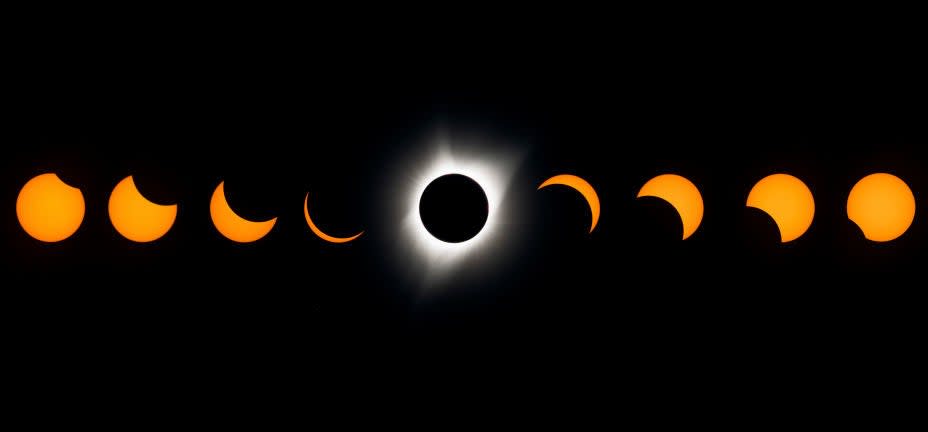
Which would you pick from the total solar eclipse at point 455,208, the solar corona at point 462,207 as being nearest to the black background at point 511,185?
the solar corona at point 462,207

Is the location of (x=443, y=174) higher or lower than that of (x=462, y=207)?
higher

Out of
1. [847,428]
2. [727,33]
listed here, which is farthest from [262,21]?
[847,428]

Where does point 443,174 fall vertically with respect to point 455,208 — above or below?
above

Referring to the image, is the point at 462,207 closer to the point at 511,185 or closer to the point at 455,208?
the point at 455,208

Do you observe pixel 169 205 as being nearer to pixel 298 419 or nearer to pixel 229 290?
pixel 229 290

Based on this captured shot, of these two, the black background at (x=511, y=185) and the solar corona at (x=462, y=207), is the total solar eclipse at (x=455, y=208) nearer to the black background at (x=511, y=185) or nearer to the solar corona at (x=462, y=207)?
the solar corona at (x=462, y=207)

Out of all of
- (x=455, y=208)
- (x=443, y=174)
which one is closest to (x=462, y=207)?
(x=455, y=208)
